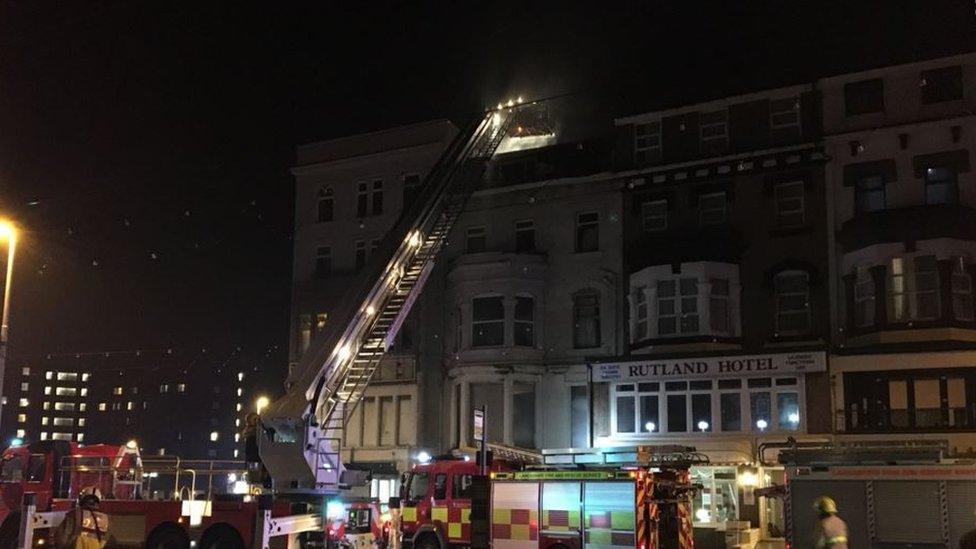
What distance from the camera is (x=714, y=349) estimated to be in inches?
1045

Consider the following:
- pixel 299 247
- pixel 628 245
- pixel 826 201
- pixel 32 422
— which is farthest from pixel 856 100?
pixel 32 422

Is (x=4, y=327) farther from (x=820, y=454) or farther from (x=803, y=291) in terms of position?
(x=803, y=291)

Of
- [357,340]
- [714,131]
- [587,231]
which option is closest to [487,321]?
[587,231]

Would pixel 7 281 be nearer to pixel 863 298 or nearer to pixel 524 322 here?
pixel 524 322

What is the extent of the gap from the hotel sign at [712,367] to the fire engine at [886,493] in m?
11.0

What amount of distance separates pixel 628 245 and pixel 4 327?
18270 millimetres

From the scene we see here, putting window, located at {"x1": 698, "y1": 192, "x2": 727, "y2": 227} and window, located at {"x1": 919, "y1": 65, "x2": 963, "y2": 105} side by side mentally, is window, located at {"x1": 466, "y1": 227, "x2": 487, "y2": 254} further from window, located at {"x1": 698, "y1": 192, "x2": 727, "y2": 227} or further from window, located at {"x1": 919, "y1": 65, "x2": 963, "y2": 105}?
window, located at {"x1": 919, "y1": 65, "x2": 963, "y2": 105}

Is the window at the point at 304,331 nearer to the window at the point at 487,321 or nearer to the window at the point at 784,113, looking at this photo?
the window at the point at 487,321

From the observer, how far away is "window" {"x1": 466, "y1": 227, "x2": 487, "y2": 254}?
31547 mm

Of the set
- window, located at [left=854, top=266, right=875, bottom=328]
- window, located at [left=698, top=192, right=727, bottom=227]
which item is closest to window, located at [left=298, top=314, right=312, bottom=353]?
window, located at [left=698, top=192, right=727, bottom=227]

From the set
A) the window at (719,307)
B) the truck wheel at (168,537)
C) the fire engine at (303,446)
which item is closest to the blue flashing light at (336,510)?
the fire engine at (303,446)

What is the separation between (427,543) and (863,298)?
46.8 ft

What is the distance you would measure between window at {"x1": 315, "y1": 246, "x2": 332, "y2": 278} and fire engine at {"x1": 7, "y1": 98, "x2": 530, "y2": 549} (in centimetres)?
969

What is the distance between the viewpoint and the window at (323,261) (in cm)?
3384
